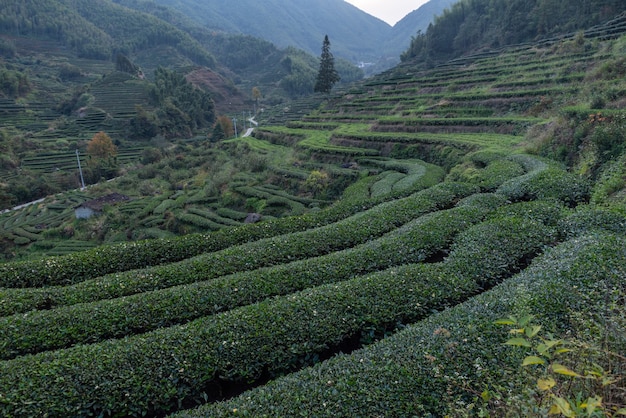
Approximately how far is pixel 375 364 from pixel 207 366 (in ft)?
9.81

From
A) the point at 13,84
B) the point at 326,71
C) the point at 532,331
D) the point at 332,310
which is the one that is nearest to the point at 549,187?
the point at 332,310

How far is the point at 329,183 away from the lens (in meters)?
26.7

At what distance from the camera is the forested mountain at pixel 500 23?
51.4 m

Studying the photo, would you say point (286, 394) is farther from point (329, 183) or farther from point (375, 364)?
point (329, 183)

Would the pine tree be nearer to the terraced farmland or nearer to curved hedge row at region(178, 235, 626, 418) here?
the terraced farmland

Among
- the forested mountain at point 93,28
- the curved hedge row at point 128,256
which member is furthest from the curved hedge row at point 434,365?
the forested mountain at point 93,28

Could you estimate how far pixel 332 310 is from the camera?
275 inches

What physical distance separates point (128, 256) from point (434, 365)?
975 centimetres

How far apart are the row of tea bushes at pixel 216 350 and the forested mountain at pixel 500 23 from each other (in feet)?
211

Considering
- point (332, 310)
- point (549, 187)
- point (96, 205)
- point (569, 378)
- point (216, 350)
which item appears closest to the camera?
point (569, 378)

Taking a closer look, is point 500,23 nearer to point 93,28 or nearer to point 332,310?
point 332,310

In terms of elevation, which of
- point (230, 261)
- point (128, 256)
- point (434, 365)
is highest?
point (434, 365)

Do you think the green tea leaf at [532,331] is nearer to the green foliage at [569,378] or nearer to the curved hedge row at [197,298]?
the green foliage at [569,378]

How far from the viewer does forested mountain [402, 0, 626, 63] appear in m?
51.4
